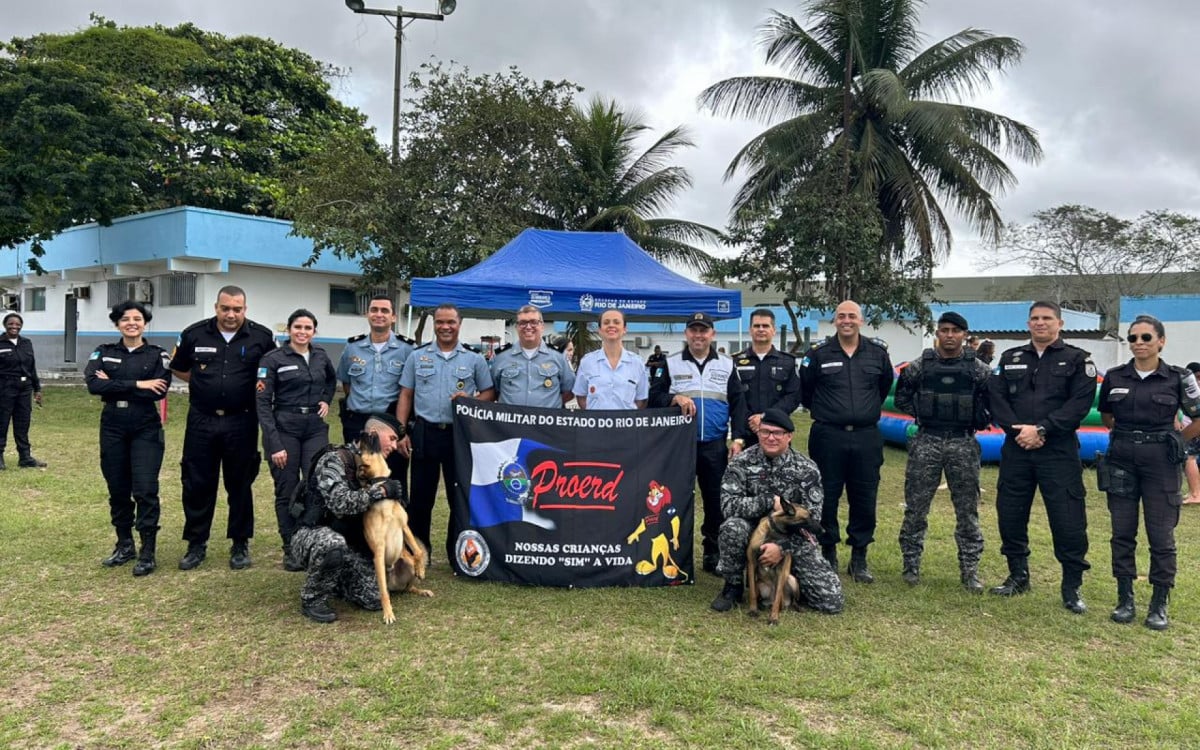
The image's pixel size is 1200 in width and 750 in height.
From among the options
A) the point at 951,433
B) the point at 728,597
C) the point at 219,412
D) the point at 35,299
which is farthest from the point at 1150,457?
the point at 35,299

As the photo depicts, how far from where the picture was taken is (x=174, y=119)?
2369cm

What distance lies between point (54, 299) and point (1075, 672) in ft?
91.0

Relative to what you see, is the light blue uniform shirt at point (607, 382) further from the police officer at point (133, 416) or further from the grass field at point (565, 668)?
the police officer at point (133, 416)

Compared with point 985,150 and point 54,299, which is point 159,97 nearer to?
point 54,299

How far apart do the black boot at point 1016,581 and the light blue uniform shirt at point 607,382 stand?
2.69 meters

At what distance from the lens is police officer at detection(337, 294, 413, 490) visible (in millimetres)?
5473

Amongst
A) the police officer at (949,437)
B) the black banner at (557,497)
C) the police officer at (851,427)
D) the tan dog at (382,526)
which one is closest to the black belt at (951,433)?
the police officer at (949,437)

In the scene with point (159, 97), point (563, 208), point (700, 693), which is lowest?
point (700, 693)

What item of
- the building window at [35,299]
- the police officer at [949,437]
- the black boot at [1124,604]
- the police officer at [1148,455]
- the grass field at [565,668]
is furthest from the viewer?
the building window at [35,299]

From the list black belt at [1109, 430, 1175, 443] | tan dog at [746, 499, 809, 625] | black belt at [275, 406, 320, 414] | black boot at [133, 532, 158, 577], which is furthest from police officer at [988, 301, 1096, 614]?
black boot at [133, 532, 158, 577]

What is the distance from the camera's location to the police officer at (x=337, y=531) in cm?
432

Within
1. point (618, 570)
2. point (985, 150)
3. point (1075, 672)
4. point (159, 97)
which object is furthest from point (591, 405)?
point (159, 97)

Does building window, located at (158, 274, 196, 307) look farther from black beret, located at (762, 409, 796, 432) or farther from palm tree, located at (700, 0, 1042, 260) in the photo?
black beret, located at (762, 409, 796, 432)

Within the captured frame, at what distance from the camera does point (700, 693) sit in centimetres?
355
